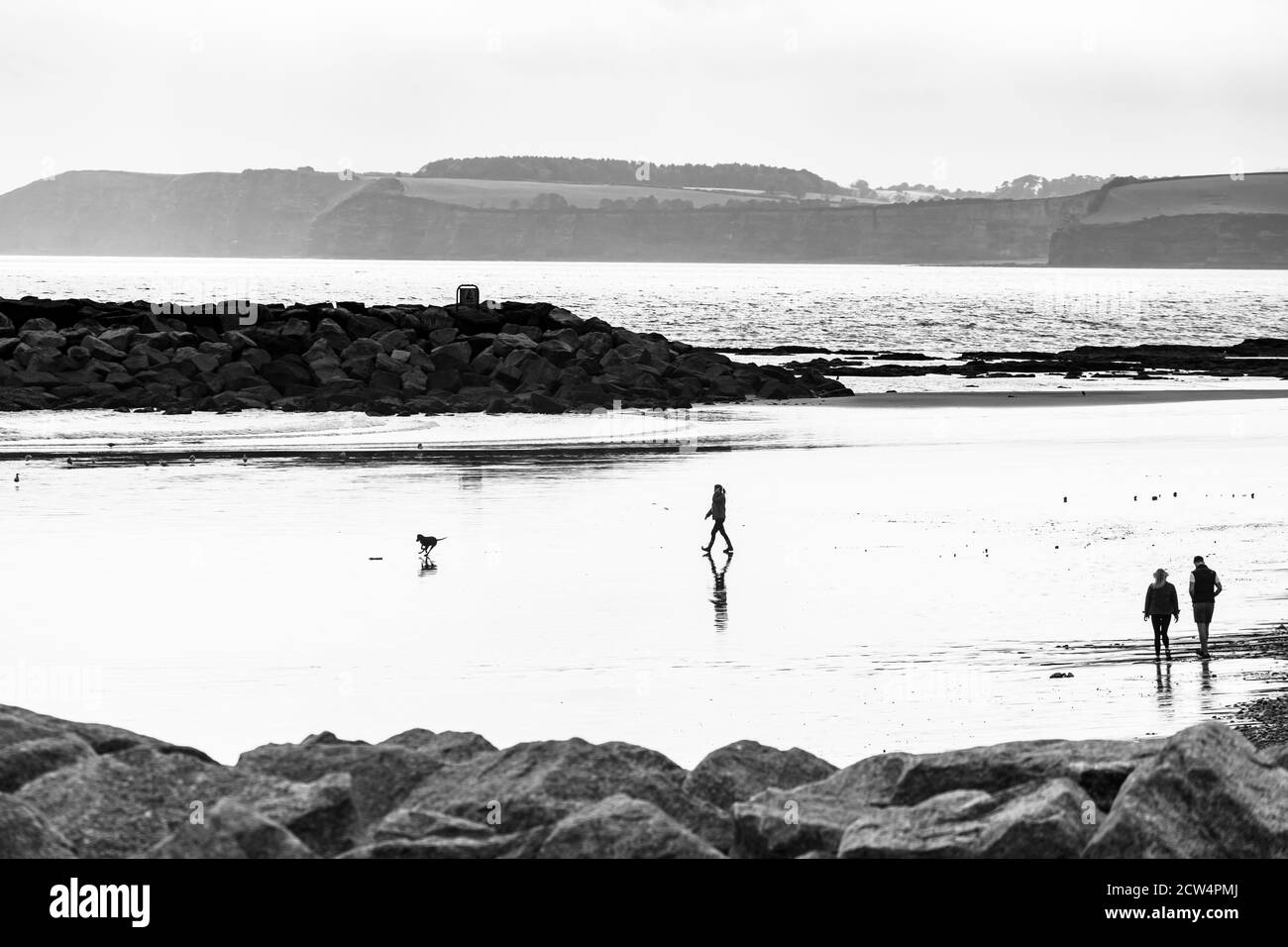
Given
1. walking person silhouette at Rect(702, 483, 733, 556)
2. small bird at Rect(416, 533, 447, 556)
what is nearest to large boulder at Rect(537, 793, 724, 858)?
small bird at Rect(416, 533, 447, 556)

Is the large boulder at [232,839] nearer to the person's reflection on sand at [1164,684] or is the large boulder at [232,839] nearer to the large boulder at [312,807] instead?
the large boulder at [312,807]

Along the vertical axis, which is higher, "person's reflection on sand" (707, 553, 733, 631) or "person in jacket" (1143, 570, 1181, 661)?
Answer: "person in jacket" (1143, 570, 1181, 661)

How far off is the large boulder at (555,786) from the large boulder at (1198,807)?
6.52ft

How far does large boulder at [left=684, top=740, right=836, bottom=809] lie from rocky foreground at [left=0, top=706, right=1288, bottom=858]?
0.01m

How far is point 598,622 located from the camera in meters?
16.4

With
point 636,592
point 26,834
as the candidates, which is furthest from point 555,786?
point 636,592

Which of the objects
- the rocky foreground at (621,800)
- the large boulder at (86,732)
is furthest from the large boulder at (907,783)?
the large boulder at (86,732)

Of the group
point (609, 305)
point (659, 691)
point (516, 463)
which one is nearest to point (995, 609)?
point (659, 691)

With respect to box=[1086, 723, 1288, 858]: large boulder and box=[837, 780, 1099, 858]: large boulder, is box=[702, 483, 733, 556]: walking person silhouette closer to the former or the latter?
box=[837, 780, 1099, 858]: large boulder

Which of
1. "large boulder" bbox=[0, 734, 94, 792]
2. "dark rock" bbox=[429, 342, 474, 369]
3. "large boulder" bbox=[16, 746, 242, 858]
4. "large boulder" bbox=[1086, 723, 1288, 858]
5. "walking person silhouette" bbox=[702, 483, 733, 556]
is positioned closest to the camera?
"large boulder" bbox=[1086, 723, 1288, 858]

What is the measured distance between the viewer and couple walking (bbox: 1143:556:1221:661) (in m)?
14.6

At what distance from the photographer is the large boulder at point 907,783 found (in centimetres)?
773

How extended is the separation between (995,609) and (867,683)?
12.4ft

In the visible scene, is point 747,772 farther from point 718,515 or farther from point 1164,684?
point 718,515
